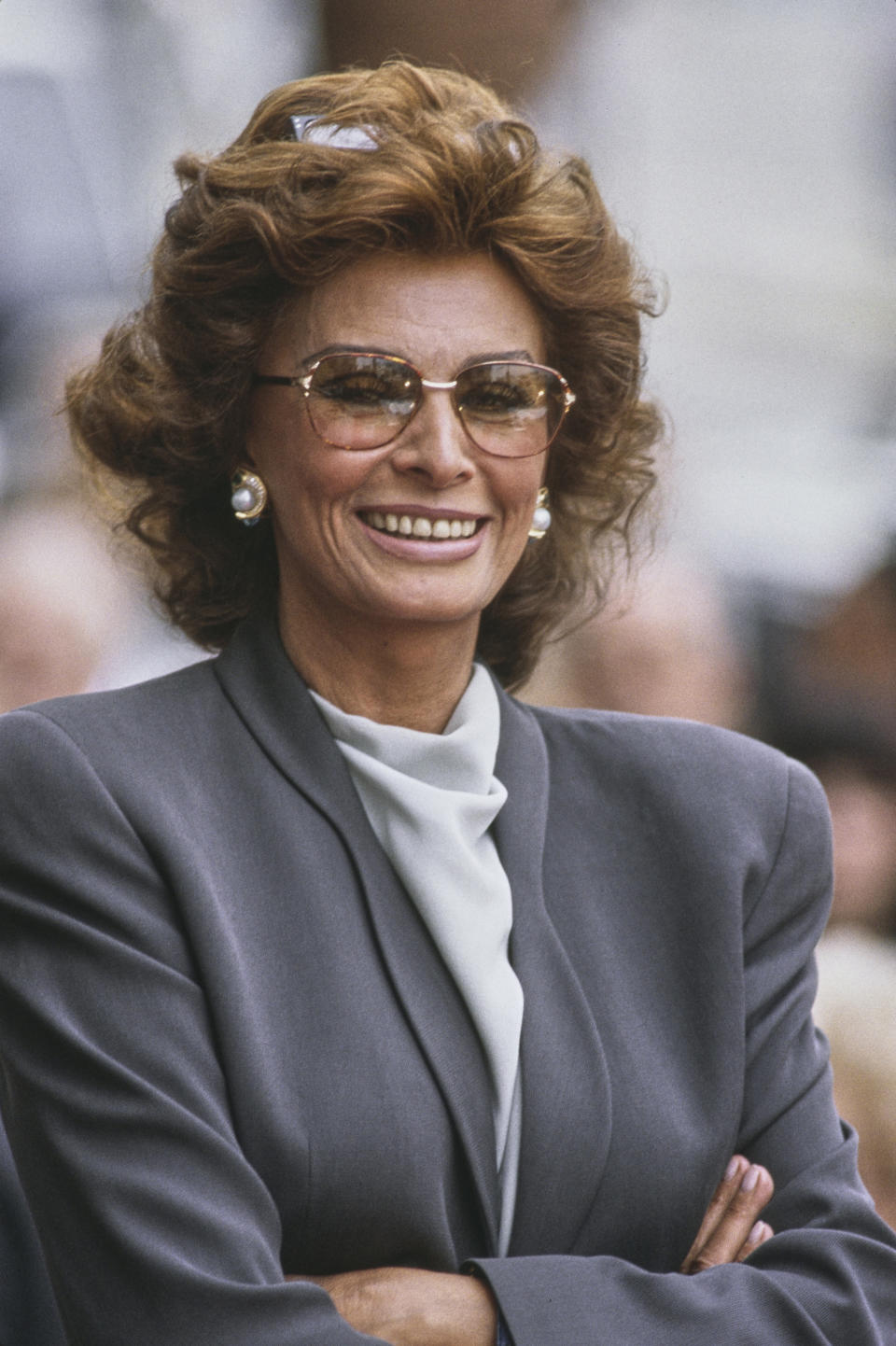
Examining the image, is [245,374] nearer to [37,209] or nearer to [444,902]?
[444,902]

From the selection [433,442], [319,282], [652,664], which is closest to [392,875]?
[433,442]

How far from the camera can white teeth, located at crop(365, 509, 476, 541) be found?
265cm

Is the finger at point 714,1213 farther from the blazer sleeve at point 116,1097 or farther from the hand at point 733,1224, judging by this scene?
the blazer sleeve at point 116,1097

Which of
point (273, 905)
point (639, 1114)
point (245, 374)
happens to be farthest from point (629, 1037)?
point (245, 374)

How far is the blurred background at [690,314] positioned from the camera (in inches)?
188

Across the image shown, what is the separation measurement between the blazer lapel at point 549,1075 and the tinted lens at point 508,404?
0.53m

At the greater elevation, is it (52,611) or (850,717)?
(52,611)

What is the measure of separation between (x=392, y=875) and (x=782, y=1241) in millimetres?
726

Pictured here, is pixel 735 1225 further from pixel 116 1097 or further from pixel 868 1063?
pixel 868 1063

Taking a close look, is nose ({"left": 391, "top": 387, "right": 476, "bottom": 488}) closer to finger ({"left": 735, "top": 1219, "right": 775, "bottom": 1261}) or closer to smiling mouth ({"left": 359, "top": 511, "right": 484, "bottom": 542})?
smiling mouth ({"left": 359, "top": 511, "right": 484, "bottom": 542})

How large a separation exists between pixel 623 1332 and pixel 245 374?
141cm

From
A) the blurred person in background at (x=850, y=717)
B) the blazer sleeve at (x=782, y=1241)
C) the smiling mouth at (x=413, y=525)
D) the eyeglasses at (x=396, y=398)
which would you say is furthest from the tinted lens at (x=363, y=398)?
the blurred person in background at (x=850, y=717)

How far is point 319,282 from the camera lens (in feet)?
8.61

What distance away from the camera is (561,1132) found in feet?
8.20
